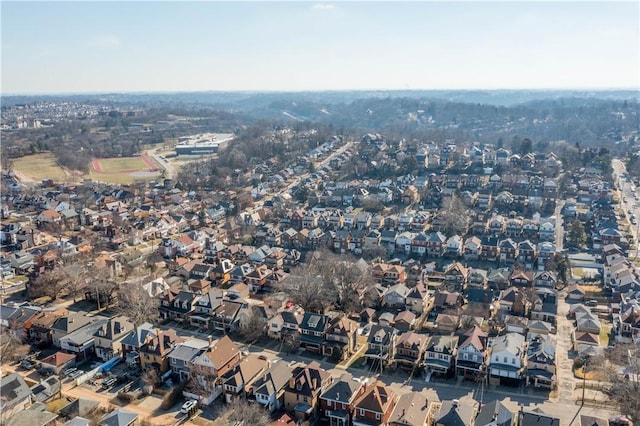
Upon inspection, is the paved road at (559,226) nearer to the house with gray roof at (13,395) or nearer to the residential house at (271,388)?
the residential house at (271,388)

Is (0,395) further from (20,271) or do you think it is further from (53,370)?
(20,271)

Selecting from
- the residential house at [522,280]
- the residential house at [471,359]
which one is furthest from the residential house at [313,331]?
the residential house at [522,280]

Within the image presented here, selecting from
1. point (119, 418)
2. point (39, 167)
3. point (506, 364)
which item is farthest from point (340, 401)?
point (39, 167)

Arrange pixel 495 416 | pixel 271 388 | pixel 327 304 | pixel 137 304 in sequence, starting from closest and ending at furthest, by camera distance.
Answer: pixel 495 416
pixel 271 388
pixel 137 304
pixel 327 304

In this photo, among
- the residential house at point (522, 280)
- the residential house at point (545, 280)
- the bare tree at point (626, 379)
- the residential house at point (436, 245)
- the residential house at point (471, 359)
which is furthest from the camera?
the residential house at point (436, 245)

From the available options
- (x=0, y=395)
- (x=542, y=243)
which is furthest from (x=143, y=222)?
(x=542, y=243)

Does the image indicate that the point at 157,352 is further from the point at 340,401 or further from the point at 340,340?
the point at 340,401

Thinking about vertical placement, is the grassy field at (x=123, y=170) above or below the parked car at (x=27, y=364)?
above
